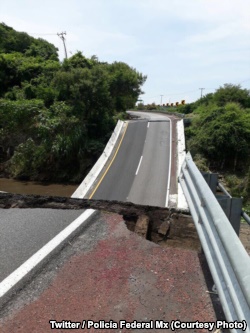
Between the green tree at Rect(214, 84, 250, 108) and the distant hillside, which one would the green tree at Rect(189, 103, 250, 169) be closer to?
the green tree at Rect(214, 84, 250, 108)

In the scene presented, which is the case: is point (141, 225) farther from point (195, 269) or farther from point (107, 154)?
point (107, 154)

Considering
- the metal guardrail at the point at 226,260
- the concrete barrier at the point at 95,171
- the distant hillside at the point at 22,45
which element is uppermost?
the distant hillside at the point at 22,45

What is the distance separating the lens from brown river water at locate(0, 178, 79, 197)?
2382cm

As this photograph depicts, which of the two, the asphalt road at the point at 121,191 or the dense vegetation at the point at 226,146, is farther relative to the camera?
the dense vegetation at the point at 226,146

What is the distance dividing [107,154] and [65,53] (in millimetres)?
43952

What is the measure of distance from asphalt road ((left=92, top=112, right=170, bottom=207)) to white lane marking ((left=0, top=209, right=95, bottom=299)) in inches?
461

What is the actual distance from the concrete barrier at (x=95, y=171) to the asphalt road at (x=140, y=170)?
69 centimetres

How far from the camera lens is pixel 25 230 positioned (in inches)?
159

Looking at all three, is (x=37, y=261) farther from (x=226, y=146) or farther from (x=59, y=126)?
(x=59, y=126)

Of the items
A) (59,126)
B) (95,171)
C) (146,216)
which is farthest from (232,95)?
(146,216)

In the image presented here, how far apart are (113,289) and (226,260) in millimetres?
1071

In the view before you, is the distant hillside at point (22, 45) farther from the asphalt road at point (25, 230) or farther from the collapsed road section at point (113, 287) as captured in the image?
the collapsed road section at point (113, 287)

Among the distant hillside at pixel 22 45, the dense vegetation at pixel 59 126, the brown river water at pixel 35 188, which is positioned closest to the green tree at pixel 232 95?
the dense vegetation at pixel 59 126

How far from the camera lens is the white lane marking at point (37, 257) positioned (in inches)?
113
